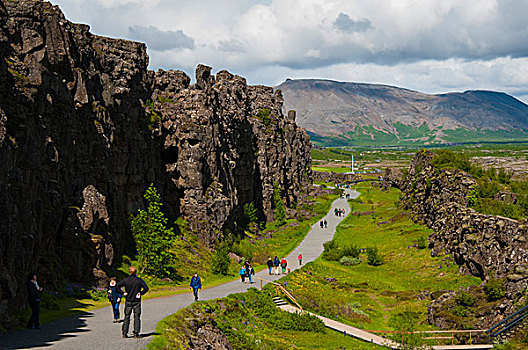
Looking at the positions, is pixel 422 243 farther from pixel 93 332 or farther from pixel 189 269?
pixel 93 332

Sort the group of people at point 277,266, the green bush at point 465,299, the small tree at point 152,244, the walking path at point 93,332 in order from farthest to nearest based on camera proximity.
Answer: the group of people at point 277,266 → the small tree at point 152,244 → the green bush at point 465,299 → the walking path at point 93,332

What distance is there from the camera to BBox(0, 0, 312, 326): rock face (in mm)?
26656

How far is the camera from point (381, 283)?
2169 inches

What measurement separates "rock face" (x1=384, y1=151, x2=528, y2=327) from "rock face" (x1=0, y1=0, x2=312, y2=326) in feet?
96.4

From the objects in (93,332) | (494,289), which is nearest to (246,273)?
(494,289)

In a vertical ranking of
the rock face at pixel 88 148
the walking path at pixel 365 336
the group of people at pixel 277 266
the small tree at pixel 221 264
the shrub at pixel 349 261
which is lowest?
the shrub at pixel 349 261

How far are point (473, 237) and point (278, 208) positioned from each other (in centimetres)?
5500

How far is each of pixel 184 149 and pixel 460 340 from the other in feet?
133

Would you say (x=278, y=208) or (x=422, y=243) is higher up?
(x=278, y=208)

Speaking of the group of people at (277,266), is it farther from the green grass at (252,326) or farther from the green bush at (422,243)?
the green bush at (422,243)

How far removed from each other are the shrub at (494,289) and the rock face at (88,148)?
31.5 meters

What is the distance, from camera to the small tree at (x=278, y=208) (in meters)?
98.1

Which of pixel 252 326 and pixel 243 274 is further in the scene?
pixel 243 274

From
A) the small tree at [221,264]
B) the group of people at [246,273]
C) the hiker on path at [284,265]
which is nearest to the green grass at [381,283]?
the hiker on path at [284,265]
